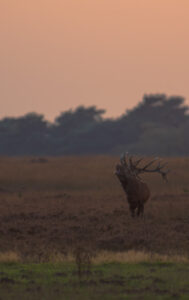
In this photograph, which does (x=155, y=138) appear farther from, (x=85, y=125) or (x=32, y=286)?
(x=32, y=286)

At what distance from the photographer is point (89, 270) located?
14.9 m

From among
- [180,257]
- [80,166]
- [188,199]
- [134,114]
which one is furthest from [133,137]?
[180,257]

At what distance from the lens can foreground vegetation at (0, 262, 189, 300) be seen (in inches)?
483

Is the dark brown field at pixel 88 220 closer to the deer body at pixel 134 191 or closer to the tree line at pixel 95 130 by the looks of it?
the deer body at pixel 134 191

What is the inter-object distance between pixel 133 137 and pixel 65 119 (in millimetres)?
14891

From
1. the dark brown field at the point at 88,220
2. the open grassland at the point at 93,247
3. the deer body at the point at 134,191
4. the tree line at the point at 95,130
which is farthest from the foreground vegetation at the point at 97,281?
the tree line at the point at 95,130

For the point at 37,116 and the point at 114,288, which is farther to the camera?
the point at 37,116

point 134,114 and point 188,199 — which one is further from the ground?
point 134,114

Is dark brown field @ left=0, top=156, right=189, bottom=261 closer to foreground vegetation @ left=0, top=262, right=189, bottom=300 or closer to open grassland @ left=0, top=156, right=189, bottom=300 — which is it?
open grassland @ left=0, top=156, right=189, bottom=300

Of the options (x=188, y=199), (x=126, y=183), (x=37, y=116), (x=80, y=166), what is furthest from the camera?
(x=37, y=116)

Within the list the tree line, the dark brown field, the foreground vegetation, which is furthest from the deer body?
the tree line

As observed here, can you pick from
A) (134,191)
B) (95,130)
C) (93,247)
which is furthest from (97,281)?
(95,130)

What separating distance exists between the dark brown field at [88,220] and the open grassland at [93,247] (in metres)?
0.02

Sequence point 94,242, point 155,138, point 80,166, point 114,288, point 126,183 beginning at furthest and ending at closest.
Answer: point 155,138 < point 80,166 < point 126,183 < point 94,242 < point 114,288
